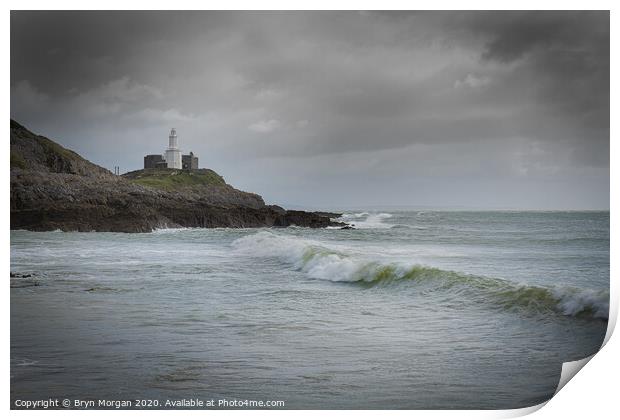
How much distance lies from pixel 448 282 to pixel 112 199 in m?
10.0

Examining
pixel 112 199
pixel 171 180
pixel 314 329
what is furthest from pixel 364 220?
pixel 314 329

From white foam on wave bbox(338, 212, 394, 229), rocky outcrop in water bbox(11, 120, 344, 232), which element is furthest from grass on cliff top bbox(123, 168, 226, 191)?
white foam on wave bbox(338, 212, 394, 229)

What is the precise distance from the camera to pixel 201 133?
19.6 feet

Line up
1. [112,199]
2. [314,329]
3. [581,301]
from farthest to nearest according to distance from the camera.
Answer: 1. [112,199]
2. [581,301]
3. [314,329]

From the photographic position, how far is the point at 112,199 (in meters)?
13.5

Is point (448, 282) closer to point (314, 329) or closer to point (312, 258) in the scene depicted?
point (314, 329)

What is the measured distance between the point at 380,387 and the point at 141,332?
5.31 feet

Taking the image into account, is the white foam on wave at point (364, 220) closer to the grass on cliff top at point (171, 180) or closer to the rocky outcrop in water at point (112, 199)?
the rocky outcrop in water at point (112, 199)

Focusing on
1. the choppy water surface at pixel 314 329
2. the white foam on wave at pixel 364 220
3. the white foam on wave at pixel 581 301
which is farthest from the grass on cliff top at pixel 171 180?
the white foam on wave at pixel 581 301

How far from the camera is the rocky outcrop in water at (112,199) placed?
7391 mm

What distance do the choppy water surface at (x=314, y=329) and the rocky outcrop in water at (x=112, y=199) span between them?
1.35 metres

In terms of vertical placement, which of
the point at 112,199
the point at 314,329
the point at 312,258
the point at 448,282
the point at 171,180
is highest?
the point at 171,180
